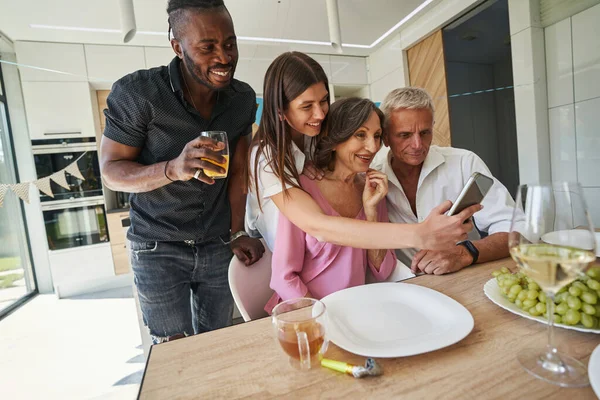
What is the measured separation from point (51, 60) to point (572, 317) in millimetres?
5028

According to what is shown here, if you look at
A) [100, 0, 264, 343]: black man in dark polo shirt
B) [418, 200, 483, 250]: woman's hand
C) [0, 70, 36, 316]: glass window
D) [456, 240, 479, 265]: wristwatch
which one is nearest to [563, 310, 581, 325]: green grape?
[418, 200, 483, 250]: woman's hand

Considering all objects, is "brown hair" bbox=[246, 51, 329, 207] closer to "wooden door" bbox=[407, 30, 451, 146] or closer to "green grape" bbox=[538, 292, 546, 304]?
"green grape" bbox=[538, 292, 546, 304]

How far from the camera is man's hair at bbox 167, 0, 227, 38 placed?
3.53 ft

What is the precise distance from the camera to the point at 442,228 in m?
0.82

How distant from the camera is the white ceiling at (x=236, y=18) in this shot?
10.4 ft

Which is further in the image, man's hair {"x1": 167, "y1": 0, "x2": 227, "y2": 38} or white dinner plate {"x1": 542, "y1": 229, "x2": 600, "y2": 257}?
man's hair {"x1": 167, "y1": 0, "x2": 227, "y2": 38}

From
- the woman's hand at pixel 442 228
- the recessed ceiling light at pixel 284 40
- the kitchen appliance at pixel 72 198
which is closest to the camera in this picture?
the woman's hand at pixel 442 228

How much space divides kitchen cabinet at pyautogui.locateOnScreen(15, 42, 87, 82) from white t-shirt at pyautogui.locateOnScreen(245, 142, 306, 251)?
12.0 feet

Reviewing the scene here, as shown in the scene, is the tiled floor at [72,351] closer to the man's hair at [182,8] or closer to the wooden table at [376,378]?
the wooden table at [376,378]

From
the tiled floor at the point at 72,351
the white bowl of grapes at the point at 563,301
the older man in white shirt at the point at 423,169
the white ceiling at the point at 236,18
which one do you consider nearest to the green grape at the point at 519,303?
the white bowl of grapes at the point at 563,301

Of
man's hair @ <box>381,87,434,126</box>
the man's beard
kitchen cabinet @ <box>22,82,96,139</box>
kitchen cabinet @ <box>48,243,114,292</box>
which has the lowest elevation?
Result: kitchen cabinet @ <box>48,243,114,292</box>

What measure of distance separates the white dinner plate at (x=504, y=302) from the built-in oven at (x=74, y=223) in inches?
172

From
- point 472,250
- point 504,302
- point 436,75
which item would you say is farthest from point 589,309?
point 436,75

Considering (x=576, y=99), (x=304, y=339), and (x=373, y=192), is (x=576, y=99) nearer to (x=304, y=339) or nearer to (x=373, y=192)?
(x=373, y=192)
